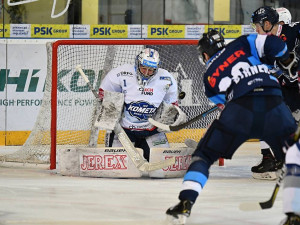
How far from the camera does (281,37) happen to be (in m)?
5.52

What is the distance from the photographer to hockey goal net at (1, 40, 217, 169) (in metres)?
6.29

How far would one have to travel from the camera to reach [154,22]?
843cm

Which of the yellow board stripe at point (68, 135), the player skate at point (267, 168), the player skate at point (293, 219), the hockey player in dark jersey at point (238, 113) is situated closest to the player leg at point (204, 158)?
the hockey player in dark jersey at point (238, 113)

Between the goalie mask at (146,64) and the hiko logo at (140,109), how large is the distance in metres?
0.16

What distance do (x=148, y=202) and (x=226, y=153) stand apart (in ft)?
3.09

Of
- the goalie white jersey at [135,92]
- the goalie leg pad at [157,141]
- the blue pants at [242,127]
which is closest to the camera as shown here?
the blue pants at [242,127]

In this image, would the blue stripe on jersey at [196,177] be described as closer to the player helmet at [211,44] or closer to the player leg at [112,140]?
the player helmet at [211,44]

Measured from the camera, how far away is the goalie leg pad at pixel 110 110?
5695mm

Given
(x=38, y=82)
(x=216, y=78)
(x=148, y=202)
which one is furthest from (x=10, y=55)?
(x=216, y=78)

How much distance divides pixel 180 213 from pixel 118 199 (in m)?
1.12

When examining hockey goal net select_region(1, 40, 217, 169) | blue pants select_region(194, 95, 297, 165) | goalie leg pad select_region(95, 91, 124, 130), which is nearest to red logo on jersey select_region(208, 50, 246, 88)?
blue pants select_region(194, 95, 297, 165)

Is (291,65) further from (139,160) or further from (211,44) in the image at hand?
(211,44)

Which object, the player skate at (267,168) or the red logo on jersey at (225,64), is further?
the player skate at (267,168)

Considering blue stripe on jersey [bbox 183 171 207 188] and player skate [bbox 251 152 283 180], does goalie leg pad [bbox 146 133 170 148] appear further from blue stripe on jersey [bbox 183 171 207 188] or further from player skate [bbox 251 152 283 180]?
blue stripe on jersey [bbox 183 171 207 188]
